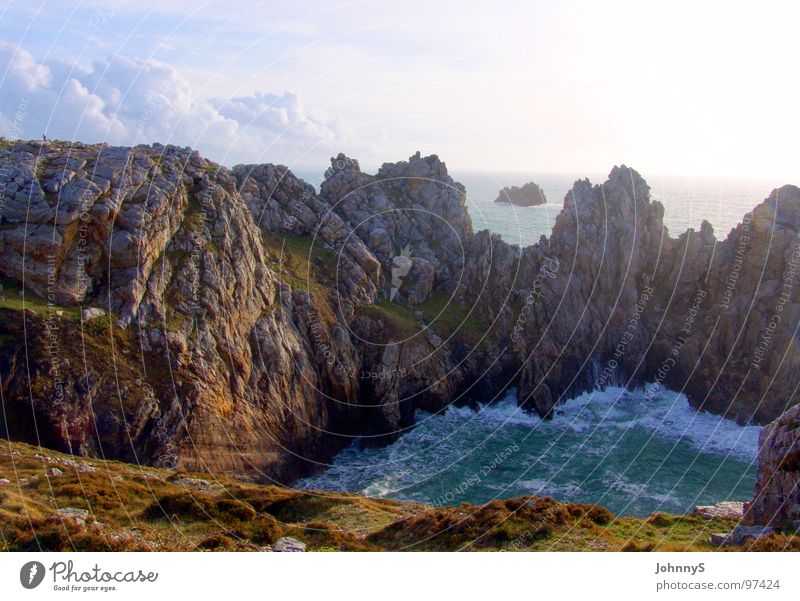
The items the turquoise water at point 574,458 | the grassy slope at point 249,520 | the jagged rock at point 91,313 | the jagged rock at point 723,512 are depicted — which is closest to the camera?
the grassy slope at point 249,520

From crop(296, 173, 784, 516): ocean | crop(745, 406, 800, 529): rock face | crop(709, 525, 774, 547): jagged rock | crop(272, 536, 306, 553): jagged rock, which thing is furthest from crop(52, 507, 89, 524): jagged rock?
crop(745, 406, 800, 529): rock face

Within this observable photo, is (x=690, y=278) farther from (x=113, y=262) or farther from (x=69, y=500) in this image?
(x=69, y=500)

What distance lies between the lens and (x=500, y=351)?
69.9 meters

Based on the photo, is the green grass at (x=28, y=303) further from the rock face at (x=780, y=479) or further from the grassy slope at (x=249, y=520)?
the rock face at (x=780, y=479)

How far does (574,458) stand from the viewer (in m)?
56.2

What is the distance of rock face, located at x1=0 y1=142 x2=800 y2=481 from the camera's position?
45.7 m

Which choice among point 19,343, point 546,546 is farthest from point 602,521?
point 19,343

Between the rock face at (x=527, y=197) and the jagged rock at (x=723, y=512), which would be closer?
the jagged rock at (x=723, y=512)

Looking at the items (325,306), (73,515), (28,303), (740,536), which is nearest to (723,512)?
(740,536)

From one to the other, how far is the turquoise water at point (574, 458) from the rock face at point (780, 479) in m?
16.7

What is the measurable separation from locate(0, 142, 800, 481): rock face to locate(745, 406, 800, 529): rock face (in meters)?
35.1

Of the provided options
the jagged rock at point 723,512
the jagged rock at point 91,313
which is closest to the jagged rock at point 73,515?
the jagged rock at point 91,313

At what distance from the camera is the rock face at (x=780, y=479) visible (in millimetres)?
27672

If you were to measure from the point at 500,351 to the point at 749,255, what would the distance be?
3123cm
